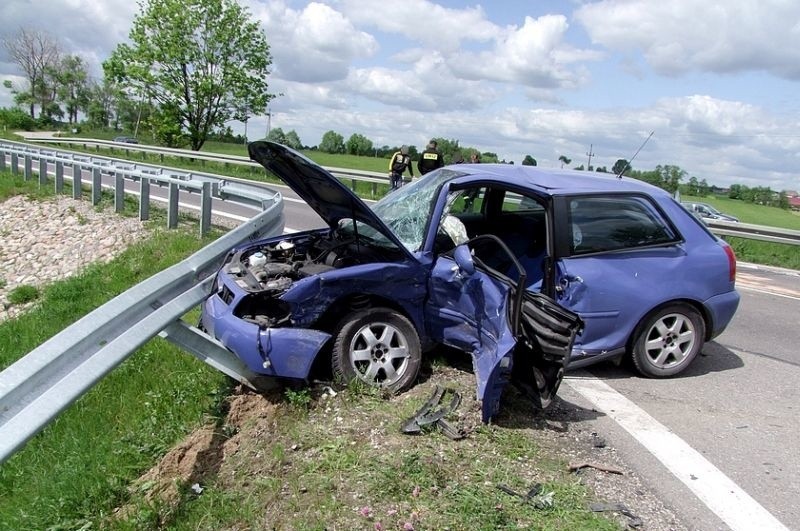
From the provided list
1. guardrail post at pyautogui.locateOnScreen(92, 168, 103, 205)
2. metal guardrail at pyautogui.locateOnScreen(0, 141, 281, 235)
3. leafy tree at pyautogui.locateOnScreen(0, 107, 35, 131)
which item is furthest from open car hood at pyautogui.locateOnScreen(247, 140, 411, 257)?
leafy tree at pyautogui.locateOnScreen(0, 107, 35, 131)

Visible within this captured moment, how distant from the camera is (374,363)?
14.6 feet

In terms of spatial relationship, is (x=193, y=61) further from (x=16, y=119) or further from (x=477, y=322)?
(x=16, y=119)

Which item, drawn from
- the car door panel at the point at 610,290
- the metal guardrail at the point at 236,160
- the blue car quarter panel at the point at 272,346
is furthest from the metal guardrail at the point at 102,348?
the metal guardrail at the point at 236,160

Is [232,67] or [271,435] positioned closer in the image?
[271,435]

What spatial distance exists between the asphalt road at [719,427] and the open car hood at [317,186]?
2052 millimetres

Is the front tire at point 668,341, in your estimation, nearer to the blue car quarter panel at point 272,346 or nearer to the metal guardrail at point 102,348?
the blue car quarter panel at point 272,346

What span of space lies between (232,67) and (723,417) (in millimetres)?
34948

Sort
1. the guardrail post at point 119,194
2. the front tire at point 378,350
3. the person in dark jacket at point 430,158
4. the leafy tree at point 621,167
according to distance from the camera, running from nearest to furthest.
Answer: the front tire at point 378,350, the leafy tree at point 621,167, the guardrail post at point 119,194, the person in dark jacket at point 430,158

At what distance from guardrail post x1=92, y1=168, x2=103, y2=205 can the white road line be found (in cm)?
1033

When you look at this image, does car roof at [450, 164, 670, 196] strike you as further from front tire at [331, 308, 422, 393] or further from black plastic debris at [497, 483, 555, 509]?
black plastic debris at [497, 483, 555, 509]

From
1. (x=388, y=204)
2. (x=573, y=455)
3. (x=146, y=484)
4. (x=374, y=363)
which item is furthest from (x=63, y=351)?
(x=388, y=204)

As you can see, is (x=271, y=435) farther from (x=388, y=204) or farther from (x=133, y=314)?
(x=388, y=204)

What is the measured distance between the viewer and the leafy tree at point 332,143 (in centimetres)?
9344

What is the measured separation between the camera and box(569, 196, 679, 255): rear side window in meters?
5.18
